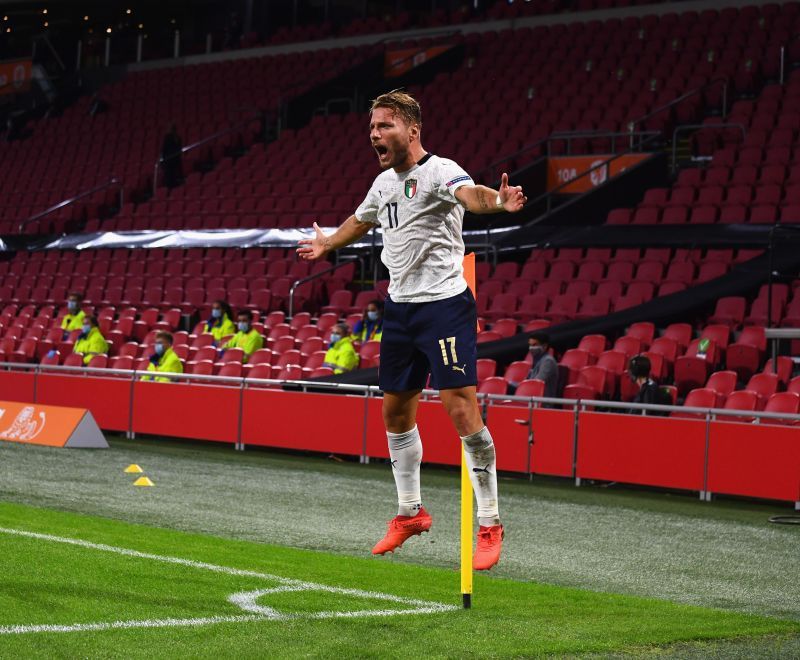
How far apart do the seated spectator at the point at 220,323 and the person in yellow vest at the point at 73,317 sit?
2679 millimetres

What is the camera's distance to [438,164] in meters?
5.85

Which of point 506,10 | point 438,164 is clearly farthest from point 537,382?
point 506,10

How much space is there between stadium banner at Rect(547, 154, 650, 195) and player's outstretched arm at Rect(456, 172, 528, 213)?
17.3 m

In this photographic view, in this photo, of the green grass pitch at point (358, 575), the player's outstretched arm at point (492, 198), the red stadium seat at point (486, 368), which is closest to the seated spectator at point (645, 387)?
the green grass pitch at point (358, 575)

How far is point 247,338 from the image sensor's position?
19234 mm

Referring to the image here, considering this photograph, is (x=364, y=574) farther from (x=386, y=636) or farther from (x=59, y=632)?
(x=59, y=632)

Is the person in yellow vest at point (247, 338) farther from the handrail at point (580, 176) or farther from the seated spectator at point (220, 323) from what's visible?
the handrail at point (580, 176)

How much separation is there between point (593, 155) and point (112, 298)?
379 inches

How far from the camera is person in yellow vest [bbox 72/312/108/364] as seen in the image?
21.1 metres

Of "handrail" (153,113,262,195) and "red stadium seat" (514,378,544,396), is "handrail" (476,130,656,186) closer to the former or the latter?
"red stadium seat" (514,378,544,396)

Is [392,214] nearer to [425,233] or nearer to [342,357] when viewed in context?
[425,233]

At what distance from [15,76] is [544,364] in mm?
31411

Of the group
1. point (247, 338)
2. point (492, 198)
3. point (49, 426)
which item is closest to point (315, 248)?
point (492, 198)

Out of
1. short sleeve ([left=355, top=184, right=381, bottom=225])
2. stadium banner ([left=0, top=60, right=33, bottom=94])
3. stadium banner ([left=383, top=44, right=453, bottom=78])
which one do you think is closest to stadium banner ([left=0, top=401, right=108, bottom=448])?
short sleeve ([left=355, top=184, right=381, bottom=225])
